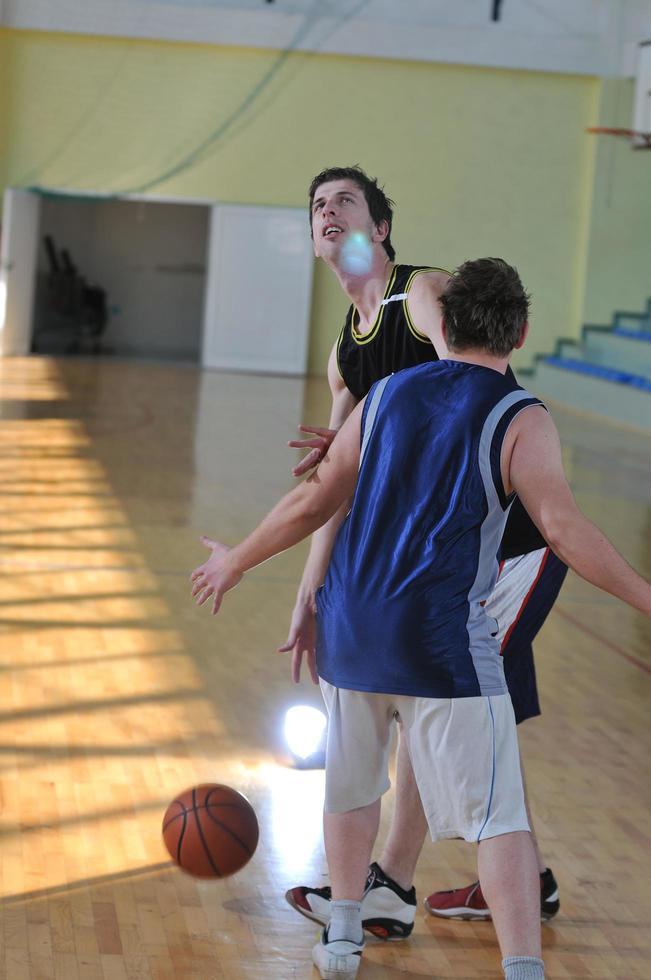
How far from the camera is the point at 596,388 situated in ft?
49.3

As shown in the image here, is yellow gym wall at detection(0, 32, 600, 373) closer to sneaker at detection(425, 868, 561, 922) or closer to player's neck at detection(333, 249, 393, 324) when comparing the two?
player's neck at detection(333, 249, 393, 324)

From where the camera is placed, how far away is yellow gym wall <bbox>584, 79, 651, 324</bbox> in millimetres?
17156

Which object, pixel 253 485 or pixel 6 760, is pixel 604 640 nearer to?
pixel 6 760

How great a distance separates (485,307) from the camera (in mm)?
2137

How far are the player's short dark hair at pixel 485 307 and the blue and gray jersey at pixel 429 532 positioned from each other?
0.16 ft

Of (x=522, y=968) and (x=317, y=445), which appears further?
(x=317, y=445)

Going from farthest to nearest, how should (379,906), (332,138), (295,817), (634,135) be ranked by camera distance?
(332,138) < (634,135) < (295,817) < (379,906)

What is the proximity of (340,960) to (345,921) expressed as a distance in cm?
7

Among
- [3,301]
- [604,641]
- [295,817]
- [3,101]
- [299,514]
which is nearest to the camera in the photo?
[299,514]

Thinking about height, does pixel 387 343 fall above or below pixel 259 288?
below

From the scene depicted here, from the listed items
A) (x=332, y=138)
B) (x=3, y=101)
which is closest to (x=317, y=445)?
(x=332, y=138)

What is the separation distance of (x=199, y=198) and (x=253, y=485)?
9.40 metres

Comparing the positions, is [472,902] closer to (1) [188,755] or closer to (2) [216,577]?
(2) [216,577]

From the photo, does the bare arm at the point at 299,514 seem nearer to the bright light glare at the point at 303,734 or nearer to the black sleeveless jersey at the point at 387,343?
the black sleeveless jersey at the point at 387,343
